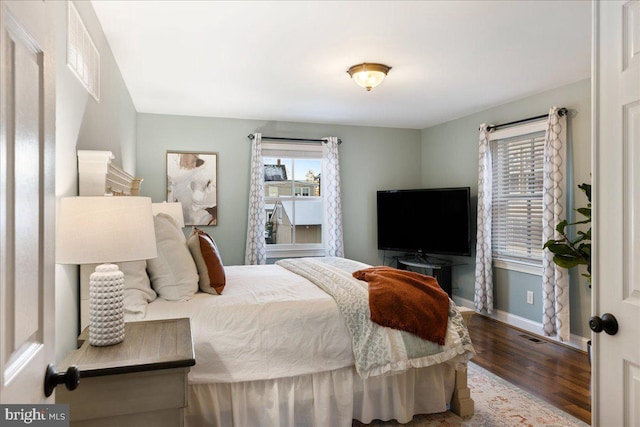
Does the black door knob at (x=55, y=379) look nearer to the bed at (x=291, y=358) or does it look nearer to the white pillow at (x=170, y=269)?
the bed at (x=291, y=358)

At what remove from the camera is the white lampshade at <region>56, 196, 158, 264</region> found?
1.49 m

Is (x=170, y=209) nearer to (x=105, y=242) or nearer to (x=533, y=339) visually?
(x=105, y=242)

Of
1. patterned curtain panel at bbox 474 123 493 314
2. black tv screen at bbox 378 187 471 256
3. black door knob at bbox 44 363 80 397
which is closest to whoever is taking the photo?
black door knob at bbox 44 363 80 397

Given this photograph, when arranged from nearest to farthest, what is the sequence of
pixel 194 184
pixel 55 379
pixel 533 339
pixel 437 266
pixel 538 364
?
pixel 55 379 < pixel 538 364 < pixel 533 339 < pixel 437 266 < pixel 194 184

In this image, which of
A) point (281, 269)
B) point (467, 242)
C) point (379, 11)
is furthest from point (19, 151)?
point (467, 242)

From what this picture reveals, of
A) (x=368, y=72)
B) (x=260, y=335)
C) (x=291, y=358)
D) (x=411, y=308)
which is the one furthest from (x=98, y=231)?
(x=368, y=72)

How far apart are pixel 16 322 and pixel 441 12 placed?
257 centimetres

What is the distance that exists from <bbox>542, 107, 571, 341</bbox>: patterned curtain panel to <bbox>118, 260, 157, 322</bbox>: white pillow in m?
3.49

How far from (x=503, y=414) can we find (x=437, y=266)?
2.51 m

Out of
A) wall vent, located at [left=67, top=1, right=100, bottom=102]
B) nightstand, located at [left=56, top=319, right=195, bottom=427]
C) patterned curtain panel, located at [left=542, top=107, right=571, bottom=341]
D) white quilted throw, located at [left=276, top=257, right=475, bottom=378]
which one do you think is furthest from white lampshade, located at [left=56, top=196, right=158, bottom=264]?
patterned curtain panel, located at [left=542, top=107, right=571, bottom=341]

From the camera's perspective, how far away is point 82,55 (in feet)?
6.96

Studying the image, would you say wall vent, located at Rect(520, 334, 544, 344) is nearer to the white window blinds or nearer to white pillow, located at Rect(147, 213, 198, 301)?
the white window blinds

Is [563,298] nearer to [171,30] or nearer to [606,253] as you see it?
[606,253]

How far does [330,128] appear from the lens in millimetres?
5770
